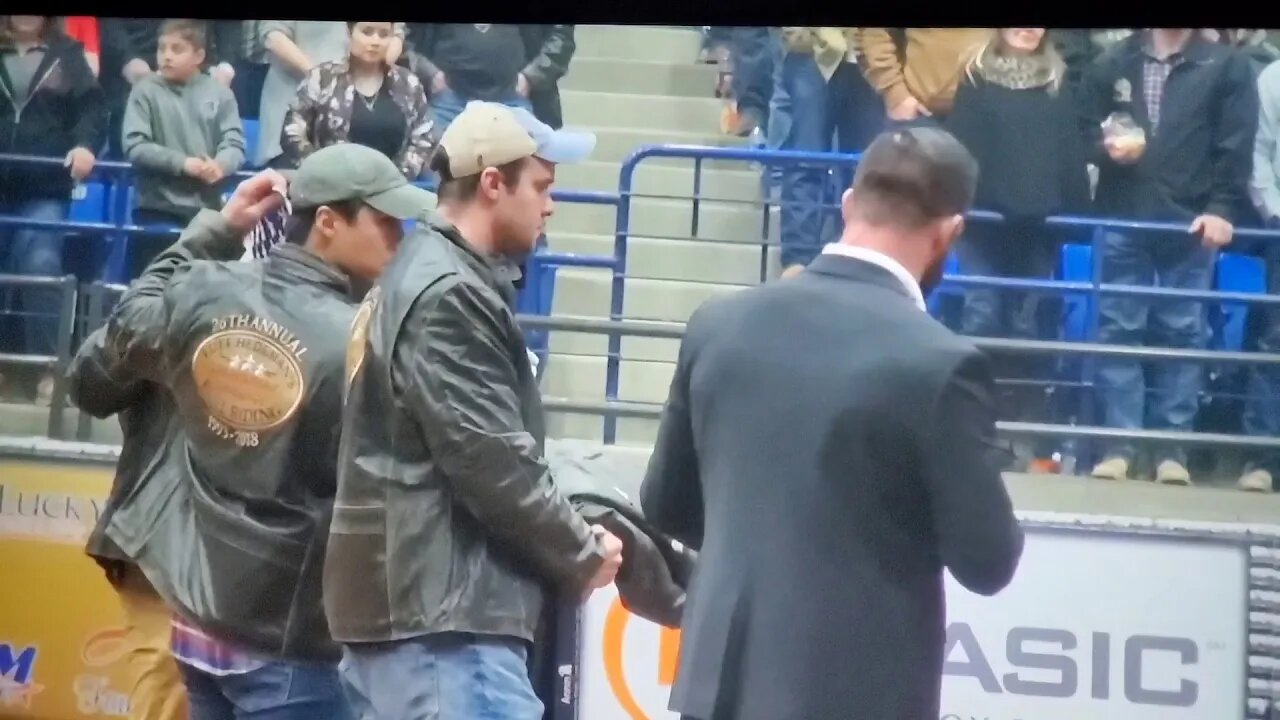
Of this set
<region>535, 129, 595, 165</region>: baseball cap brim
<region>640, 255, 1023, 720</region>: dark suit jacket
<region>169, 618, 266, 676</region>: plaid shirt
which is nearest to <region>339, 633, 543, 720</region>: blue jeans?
<region>640, 255, 1023, 720</region>: dark suit jacket

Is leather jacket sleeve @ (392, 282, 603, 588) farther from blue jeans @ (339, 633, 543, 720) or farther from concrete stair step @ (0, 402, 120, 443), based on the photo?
concrete stair step @ (0, 402, 120, 443)

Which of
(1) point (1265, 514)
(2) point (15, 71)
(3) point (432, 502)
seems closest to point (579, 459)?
(3) point (432, 502)

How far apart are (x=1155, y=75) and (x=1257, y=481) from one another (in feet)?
2.13

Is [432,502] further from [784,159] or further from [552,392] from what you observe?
[784,159]

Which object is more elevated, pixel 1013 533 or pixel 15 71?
pixel 15 71

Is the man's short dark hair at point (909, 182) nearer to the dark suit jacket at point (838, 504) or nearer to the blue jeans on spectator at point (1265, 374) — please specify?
the dark suit jacket at point (838, 504)

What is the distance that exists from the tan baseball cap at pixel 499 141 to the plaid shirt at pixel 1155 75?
916mm

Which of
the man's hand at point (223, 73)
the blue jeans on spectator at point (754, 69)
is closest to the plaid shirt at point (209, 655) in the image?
the man's hand at point (223, 73)

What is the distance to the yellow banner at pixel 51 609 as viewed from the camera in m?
2.61

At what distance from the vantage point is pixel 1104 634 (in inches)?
97.7

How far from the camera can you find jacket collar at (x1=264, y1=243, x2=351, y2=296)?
229 centimetres

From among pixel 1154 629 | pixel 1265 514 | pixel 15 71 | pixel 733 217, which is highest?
pixel 15 71

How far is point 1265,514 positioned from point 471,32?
1.46 metres

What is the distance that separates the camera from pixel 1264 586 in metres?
2.45
